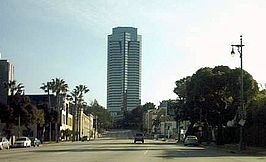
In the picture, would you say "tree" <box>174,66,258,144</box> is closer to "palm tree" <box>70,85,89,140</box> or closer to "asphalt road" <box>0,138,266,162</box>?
"asphalt road" <box>0,138,266,162</box>

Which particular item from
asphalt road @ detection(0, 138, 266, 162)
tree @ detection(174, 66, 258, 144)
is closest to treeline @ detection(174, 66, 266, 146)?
tree @ detection(174, 66, 258, 144)

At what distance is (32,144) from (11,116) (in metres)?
5.27

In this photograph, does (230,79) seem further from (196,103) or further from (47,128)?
(47,128)

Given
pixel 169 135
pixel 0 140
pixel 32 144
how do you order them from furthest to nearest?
1. pixel 169 135
2. pixel 32 144
3. pixel 0 140

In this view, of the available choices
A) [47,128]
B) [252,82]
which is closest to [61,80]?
[47,128]

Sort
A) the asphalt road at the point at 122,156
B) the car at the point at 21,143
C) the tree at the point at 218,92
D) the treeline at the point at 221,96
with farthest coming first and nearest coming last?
the car at the point at 21,143 < the tree at the point at 218,92 < the treeline at the point at 221,96 < the asphalt road at the point at 122,156

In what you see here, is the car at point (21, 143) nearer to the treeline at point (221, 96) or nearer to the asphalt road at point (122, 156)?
the asphalt road at point (122, 156)

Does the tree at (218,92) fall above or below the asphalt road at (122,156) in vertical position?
above

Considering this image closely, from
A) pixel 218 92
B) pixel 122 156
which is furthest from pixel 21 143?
pixel 122 156

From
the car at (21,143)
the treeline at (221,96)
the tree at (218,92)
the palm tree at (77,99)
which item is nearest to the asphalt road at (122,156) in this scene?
the treeline at (221,96)

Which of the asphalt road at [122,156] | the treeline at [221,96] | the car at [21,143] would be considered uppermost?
the treeline at [221,96]

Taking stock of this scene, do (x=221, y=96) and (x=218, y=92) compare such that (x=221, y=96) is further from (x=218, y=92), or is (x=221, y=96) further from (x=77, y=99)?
(x=77, y=99)

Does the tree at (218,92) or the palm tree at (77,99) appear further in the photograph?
the palm tree at (77,99)

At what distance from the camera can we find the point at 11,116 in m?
83.9
